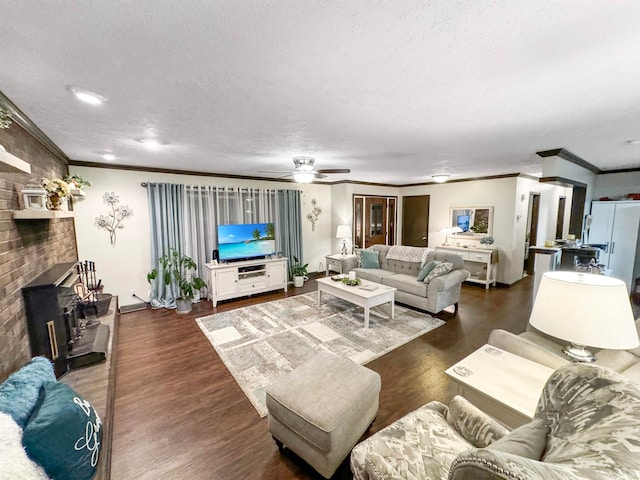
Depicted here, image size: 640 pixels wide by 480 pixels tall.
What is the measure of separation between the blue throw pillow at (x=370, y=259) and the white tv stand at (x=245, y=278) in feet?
5.18

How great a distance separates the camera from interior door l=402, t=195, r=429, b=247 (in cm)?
697

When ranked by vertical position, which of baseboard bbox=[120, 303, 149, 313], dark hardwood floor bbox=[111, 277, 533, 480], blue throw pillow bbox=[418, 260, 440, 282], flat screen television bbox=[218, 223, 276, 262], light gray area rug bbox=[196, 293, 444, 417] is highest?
flat screen television bbox=[218, 223, 276, 262]

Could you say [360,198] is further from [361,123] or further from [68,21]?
[68,21]

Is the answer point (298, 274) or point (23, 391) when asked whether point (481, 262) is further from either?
point (23, 391)

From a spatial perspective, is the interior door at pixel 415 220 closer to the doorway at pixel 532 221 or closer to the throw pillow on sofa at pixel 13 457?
the doorway at pixel 532 221

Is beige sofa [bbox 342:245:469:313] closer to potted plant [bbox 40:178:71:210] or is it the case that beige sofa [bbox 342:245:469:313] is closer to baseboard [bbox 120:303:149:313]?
baseboard [bbox 120:303:149:313]

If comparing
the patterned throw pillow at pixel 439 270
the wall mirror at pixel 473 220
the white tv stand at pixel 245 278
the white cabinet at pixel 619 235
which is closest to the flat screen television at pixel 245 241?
the white tv stand at pixel 245 278

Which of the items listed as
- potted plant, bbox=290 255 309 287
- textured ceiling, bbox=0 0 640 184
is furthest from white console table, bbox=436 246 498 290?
textured ceiling, bbox=0 0 640 184

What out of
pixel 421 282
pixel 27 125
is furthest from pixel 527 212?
pixel 27 125

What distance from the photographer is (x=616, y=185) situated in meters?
5.41

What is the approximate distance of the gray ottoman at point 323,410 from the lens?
1560 mm

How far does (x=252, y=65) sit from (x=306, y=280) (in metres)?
5.11

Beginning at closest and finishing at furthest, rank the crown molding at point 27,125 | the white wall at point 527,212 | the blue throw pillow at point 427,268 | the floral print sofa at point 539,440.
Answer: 1. the floral print sofa at point 539,440
2. the crown molding at point 27,125
3. the blue throw pillow at point 427,268
4. the white wall at point 527,212

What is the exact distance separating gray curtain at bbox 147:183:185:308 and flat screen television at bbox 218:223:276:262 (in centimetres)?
74
